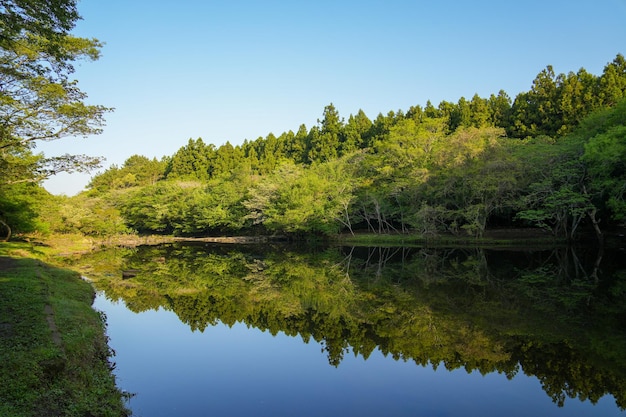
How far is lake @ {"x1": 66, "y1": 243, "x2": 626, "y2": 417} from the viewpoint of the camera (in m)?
7.36

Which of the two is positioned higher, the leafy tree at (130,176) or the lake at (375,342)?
the leafy tree at (130,176)

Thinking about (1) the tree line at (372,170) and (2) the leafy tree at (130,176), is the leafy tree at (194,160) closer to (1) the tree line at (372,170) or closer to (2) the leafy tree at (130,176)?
(1) the tree line at (372,170)

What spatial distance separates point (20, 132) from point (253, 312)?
12.2 metres

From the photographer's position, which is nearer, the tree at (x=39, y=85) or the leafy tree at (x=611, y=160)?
the tree at (x=39, y=85)

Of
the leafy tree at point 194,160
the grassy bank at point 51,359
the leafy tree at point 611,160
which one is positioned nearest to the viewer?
the grassy bank at point 51,359

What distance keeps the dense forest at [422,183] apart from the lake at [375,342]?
36.3 ft

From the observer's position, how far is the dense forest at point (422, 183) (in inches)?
1163

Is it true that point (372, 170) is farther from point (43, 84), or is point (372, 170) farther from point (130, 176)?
point (130, 176)

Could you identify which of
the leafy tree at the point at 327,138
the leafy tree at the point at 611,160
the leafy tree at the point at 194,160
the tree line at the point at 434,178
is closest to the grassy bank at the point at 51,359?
the tree line at the point at 434,178

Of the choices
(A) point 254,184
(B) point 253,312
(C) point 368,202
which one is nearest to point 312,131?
(A) point 254,184

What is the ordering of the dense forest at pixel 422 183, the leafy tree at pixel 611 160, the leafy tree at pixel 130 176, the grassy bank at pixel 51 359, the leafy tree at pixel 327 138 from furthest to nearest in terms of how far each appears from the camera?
the leafy tree at pixel 130 176 < the leafy tree at pixel 327 138 < the dense forest at pixel 422 183 < the leafy tree at pixel 611 160 < the grassy bank at pixel 51 359

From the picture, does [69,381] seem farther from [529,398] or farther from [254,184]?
[254,184]

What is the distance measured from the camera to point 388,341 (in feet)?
34.6

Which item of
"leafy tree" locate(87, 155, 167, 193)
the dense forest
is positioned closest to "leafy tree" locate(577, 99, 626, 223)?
the dense forest
